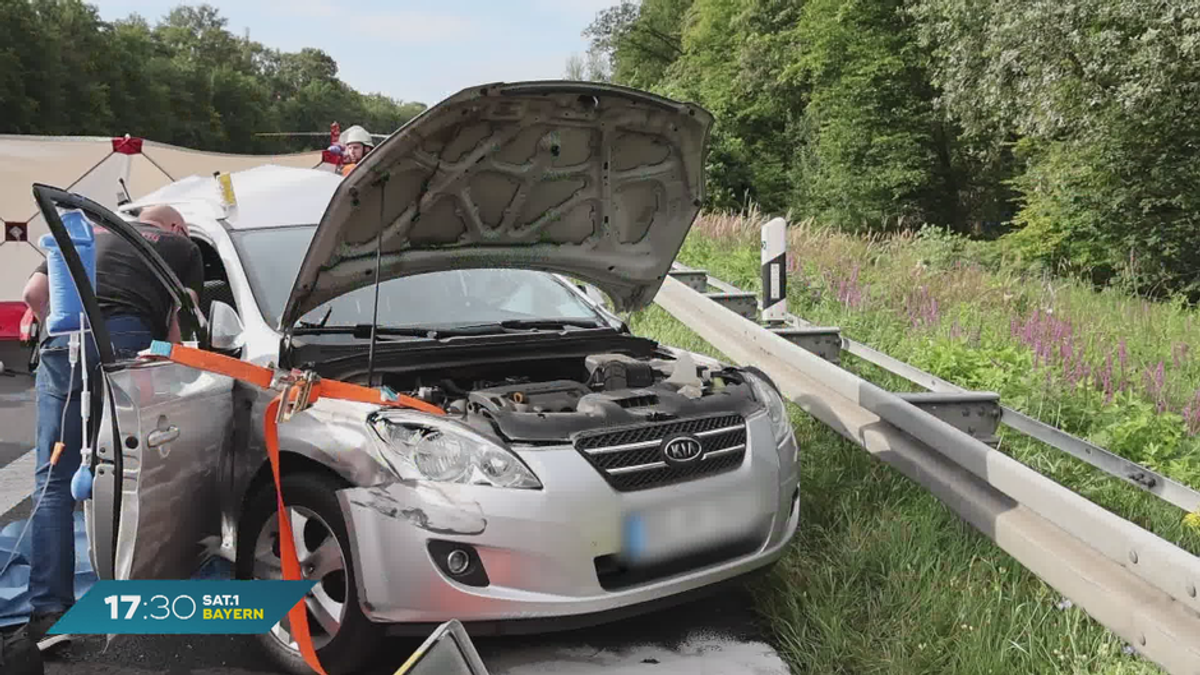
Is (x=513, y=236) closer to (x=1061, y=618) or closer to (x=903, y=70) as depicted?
(x=1061, y=618)

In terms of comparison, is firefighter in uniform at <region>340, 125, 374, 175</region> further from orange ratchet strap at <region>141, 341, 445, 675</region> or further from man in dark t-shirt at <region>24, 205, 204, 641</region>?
orange ratchet strap at <region>141, 341, 445, 675</region>

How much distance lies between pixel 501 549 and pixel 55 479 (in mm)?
1866

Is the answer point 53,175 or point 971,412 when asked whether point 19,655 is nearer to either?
point 971,412

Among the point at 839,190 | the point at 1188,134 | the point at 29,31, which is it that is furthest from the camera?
the point at 29,31

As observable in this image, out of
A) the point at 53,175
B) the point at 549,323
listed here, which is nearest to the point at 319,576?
the point at 549,323

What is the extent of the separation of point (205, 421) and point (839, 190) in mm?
34795

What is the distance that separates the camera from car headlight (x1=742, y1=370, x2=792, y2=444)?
391 centimetres

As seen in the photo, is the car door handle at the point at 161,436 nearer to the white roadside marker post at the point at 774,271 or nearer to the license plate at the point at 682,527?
the license plate at the point at 682,527

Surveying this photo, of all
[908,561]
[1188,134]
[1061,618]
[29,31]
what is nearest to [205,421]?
[908,561]

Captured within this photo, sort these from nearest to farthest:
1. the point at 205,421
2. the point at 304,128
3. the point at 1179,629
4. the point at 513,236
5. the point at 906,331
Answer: the point at 1179,629 → the point at 205,421 → the point at 513,236 → the point at 906,331 → the point at 304,128

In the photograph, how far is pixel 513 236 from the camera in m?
4.52

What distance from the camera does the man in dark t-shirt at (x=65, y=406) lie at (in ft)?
12.4

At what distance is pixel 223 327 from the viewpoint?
3.97 meters
